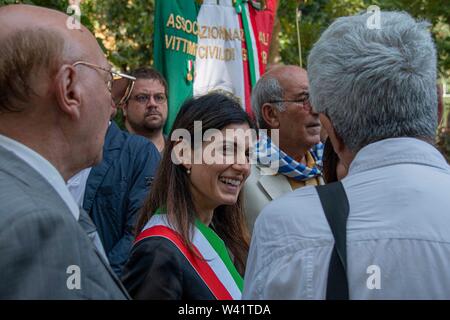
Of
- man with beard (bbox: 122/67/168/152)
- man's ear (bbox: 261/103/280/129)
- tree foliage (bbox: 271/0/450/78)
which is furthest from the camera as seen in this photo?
tree foliage (bbox: 271/0/450/78)

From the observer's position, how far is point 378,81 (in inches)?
76.2

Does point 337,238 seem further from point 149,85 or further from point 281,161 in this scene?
point 149,85

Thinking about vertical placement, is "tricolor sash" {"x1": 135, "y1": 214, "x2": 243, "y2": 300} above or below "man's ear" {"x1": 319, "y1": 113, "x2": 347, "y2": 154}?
below

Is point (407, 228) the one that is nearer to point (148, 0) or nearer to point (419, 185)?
point (419, 185)

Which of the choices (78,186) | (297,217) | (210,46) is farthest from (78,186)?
(297,217)

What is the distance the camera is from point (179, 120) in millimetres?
3248

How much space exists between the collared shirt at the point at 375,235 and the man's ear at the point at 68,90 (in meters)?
0.55

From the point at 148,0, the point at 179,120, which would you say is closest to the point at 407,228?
the point at 179,120

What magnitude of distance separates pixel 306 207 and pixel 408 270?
284 millimetres

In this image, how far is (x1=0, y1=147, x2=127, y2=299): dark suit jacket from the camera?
160 cm

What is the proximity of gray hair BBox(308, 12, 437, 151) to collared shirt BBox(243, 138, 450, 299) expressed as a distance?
0.05 meters

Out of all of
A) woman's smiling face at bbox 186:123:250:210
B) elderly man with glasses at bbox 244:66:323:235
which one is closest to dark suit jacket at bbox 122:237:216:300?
woman's smiling face at bbox 186:123:250:210

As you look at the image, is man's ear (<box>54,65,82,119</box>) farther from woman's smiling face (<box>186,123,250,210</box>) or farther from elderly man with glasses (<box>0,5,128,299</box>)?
woman's smiling face (<box>186,123,250,210</box>)

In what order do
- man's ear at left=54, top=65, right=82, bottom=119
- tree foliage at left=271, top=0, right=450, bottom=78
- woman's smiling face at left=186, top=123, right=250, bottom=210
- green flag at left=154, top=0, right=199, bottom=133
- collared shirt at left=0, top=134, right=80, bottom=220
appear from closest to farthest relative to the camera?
collared shirt at left=0, top=134, right=80, bottom=220 < man's ear at left=54, top=65, right=82, bottom=119 < woman's smiling face at left=186, top=123, right=250, bottom=210 < green flag at left=154, top=0, right=199, bottom=133 < tree foliage at left=271, top=0, right=450, bottom=78
